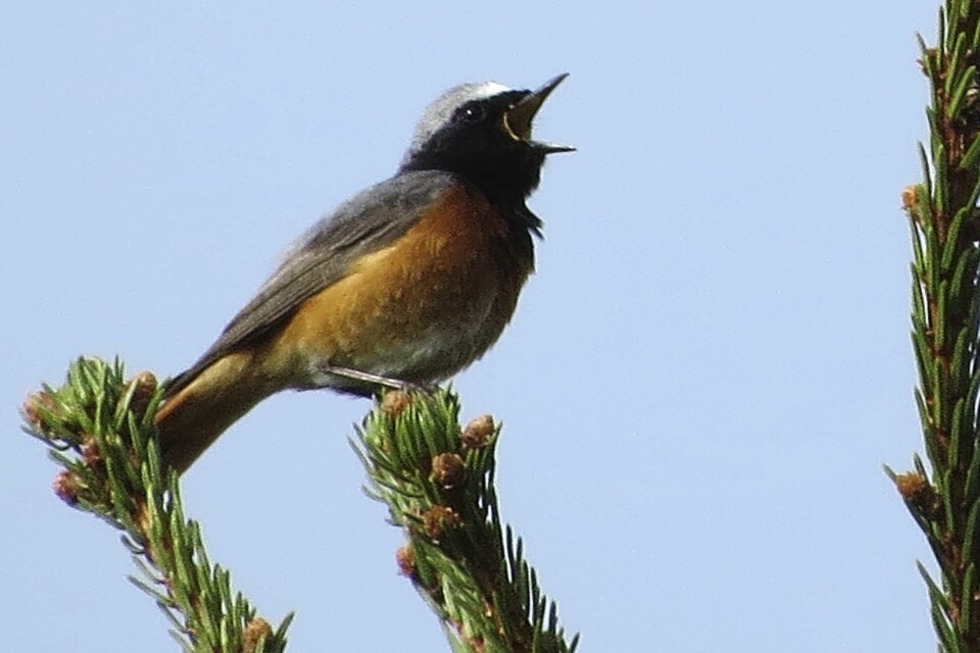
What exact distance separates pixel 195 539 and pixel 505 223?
384 cm

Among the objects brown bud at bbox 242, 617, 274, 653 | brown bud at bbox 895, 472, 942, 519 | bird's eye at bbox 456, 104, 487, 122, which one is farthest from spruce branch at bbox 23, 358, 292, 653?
bird's eye at bbox 456, 104, 487, 122

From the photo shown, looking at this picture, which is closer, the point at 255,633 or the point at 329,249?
the point at 255,633

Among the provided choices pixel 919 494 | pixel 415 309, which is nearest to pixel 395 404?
pixel 919 494

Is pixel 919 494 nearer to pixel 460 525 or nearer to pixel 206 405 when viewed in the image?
pixel 460 525

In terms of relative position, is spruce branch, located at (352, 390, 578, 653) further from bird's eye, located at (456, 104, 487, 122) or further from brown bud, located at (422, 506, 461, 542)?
bird's eye, located at (456, 104, 487, 122)

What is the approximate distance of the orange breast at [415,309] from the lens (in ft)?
18.1

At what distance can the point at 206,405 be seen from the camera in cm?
550

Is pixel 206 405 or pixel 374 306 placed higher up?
pixel 374 306

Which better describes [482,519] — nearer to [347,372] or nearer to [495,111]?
[347,372]

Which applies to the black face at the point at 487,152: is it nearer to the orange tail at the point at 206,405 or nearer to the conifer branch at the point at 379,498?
the orange tail at the point at 206,405

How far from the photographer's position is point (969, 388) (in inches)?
77.3

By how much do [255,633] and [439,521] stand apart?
13.4 inches

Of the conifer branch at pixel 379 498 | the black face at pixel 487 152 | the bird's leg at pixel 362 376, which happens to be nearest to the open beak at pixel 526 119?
the black face at pixel 487 152

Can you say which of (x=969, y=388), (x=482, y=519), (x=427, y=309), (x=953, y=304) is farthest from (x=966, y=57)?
(x=427, y=309)
